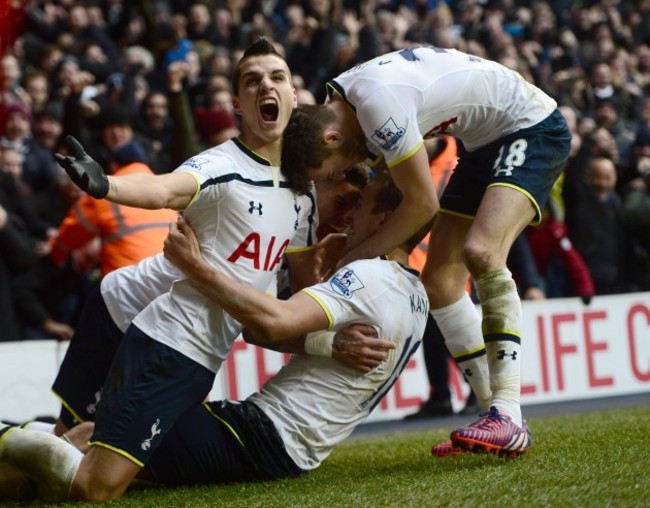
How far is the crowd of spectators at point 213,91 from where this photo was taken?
8.63 metres

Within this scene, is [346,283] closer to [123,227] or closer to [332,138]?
[332,138]

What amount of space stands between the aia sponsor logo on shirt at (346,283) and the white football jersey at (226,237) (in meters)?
0.31

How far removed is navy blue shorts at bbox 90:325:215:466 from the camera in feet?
14.1

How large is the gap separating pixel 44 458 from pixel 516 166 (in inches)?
91.5

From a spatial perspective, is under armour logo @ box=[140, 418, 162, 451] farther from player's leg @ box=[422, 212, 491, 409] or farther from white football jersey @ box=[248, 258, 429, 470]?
player's leg @ box=[422, 212, 491, 409]

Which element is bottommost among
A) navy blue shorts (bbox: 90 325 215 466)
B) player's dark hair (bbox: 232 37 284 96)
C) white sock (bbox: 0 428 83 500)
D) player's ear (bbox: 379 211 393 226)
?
white sock (bbox: 0 428 83 500)

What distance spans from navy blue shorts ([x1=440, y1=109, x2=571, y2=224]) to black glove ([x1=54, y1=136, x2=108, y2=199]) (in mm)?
1918

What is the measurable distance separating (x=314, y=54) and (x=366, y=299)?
8.08 metres

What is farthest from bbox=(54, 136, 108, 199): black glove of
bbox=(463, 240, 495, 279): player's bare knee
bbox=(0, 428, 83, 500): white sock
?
bbox=(463, 240, 495, 279): player's bare knee

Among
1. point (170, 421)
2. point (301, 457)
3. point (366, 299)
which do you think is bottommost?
point (301, 457)

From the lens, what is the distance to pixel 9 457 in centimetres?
435

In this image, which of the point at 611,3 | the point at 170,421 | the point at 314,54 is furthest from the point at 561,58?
the point at 170,421

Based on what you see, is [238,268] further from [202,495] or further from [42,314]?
[42,314]

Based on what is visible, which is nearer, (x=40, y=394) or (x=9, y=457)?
(x=9, y=457)
